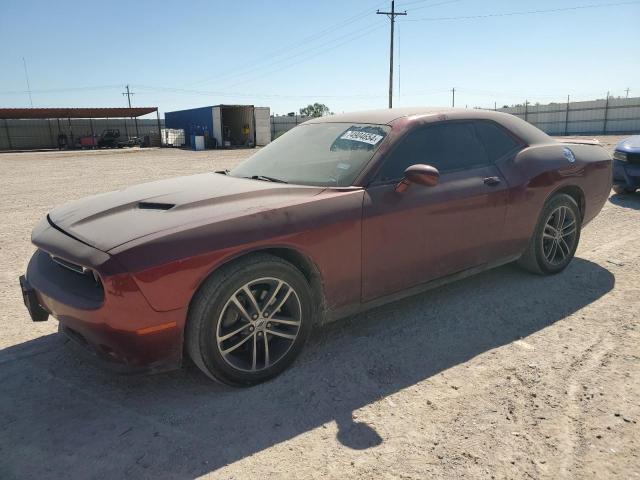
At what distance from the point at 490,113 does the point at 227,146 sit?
31.8m

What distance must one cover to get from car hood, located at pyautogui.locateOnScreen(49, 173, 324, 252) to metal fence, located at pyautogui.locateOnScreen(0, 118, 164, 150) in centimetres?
3948

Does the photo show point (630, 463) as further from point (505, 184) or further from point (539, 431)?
point (505, 184)

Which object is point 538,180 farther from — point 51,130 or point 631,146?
point 51,130

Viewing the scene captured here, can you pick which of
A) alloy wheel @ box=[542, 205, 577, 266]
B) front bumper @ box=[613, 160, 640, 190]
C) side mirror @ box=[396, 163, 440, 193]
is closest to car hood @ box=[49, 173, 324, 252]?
side mirror @ box=[396, 163, 440, 193]

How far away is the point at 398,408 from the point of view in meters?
2.45

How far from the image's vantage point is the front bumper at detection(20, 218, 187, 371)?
2242 millimetres

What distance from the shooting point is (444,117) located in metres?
3.61

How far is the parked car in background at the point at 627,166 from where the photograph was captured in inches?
293

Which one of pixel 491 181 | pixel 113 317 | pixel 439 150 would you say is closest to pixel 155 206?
pixel 113 317

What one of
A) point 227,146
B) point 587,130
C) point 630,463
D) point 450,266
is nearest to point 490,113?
point 450,266

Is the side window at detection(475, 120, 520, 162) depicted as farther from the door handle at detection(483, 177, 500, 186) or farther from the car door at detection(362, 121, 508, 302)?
the door handle at detection(483, 177, 500, 186)

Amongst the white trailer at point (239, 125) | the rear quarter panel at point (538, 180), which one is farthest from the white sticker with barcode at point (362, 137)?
the white trailer at point (239, 125)

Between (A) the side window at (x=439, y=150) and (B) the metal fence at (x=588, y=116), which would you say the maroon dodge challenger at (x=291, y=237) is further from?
(B) the metal fence at (x=588, y=116)

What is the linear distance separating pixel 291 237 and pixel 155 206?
0.83 metres
